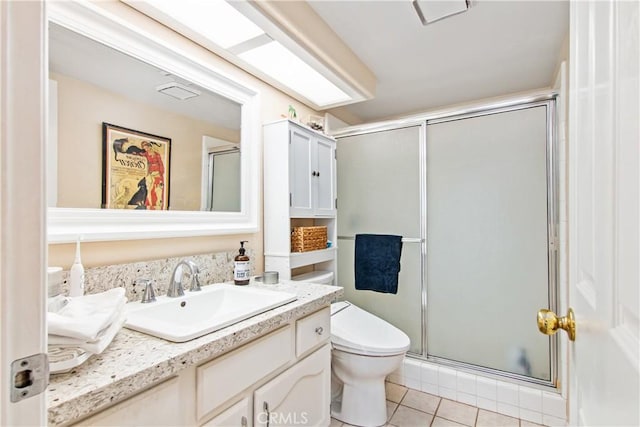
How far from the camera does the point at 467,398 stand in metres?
2.06

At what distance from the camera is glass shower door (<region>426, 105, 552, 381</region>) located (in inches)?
76.4

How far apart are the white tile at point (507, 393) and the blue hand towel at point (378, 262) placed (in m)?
0.85

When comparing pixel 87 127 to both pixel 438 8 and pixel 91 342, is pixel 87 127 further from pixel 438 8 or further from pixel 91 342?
pixel 438 8

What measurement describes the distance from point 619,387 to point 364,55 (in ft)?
6.56

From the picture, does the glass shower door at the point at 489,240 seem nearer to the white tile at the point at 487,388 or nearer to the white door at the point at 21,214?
the white tile at the point at 487,388

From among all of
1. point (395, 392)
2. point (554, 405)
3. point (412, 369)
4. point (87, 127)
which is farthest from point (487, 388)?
point (87, 127)

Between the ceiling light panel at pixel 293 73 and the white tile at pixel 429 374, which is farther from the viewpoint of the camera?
the white tile at pixel 429 374

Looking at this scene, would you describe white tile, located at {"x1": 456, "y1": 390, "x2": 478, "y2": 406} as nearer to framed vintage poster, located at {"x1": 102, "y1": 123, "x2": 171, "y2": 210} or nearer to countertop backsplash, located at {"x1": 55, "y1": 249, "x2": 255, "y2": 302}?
countertop backsplash, located at {"x1": 55, "y1": 249, "x2": 255, "y2": 302}

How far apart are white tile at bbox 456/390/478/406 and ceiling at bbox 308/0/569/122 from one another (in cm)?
218

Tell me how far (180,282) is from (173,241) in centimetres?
21

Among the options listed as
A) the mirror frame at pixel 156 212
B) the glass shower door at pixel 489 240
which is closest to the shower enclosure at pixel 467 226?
the glass shower door at pixel 489 240

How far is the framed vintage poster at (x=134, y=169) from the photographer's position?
1.20 metres

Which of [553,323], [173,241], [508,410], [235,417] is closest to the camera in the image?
[553,323]

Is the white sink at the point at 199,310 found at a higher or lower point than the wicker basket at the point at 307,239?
lower
